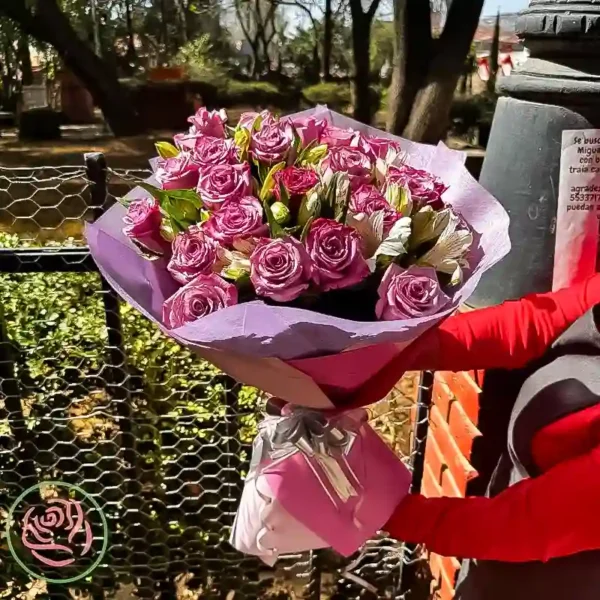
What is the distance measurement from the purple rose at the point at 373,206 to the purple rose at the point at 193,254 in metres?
0.21

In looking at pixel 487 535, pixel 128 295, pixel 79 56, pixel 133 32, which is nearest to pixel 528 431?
pixel 487 535

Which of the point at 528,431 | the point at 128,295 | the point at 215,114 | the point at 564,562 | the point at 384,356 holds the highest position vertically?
the point at 215,114

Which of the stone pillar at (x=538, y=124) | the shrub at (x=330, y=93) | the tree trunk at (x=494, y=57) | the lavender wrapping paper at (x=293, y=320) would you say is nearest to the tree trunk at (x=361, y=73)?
the shrub at (x=330, y=93)

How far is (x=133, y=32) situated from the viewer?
39.2ft

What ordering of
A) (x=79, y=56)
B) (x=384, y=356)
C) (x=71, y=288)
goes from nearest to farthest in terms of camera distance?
(x=384, y=356) < (x=71, y=288) < (x=79, y=56)

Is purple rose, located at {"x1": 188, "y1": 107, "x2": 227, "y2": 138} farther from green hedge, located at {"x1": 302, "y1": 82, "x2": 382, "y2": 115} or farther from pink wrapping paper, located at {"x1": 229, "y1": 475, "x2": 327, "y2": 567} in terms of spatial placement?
green hedge, located at {"x1": 302, "y1": 82, "x2": 382, "y2": 115}

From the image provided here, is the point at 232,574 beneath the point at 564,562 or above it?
beneath

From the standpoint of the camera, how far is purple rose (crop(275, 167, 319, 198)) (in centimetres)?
111

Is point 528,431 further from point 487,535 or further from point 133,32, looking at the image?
point 133,32

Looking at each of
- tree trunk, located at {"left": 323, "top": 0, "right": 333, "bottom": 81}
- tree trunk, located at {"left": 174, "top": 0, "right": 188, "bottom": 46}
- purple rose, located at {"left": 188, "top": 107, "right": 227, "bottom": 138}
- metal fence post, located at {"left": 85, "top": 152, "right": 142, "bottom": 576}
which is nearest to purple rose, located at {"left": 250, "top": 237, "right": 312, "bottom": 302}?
purple rose, located at {"left": 188, "top": 107, "right": 227, "bottom": 138}

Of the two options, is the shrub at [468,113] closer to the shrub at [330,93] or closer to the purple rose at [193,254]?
the shrub at [330,93]

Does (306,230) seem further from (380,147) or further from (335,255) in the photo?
(380,147)

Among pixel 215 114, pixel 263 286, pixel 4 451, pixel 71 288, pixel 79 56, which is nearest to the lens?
pixel 263 286

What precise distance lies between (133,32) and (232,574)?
1105 centimetres
